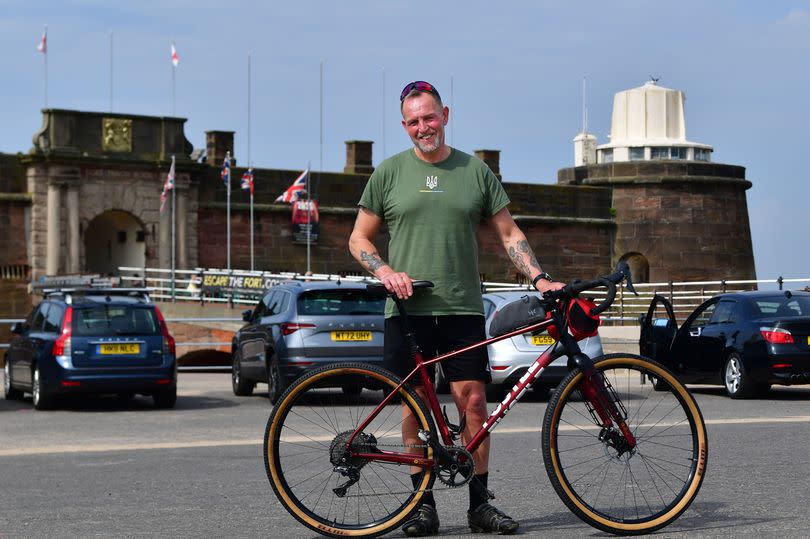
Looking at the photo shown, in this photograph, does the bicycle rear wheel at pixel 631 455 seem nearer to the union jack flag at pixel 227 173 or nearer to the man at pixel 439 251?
the man at pixel 439 251

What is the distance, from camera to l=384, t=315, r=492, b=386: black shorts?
22.0 feet

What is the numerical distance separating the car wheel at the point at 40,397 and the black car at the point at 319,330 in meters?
2.45

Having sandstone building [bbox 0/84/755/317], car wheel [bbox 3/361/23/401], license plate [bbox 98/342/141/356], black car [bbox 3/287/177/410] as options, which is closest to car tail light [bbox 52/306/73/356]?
black car [bbox 3/287/177/410]

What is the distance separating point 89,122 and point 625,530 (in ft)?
128

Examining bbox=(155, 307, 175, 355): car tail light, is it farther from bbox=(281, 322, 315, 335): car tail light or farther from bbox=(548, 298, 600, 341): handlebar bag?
bbox=(548, 298, 600, 341): handlebar bag

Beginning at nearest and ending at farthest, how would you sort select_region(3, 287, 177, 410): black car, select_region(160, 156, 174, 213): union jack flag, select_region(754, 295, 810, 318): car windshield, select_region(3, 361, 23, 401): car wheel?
select_region(3, 287, 177, 410): black car, select_region(754, 295, 810, 318): car windshield, select_region(3, 361, 23, 401): car wheel, select_region(160, 156, 174, 213): union jack flag

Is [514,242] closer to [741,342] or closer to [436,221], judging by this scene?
[436,221]

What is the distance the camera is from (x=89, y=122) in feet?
143

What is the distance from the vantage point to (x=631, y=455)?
662cm

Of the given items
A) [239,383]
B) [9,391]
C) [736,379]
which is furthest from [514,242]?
[9,391]

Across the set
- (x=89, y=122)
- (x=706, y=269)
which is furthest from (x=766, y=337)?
(x=706, y=269)

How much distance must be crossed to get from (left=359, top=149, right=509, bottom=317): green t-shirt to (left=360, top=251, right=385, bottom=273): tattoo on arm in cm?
7

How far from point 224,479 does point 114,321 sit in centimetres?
778

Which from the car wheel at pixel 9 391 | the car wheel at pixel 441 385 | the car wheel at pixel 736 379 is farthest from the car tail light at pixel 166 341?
the car wheel at pixel 736 379
